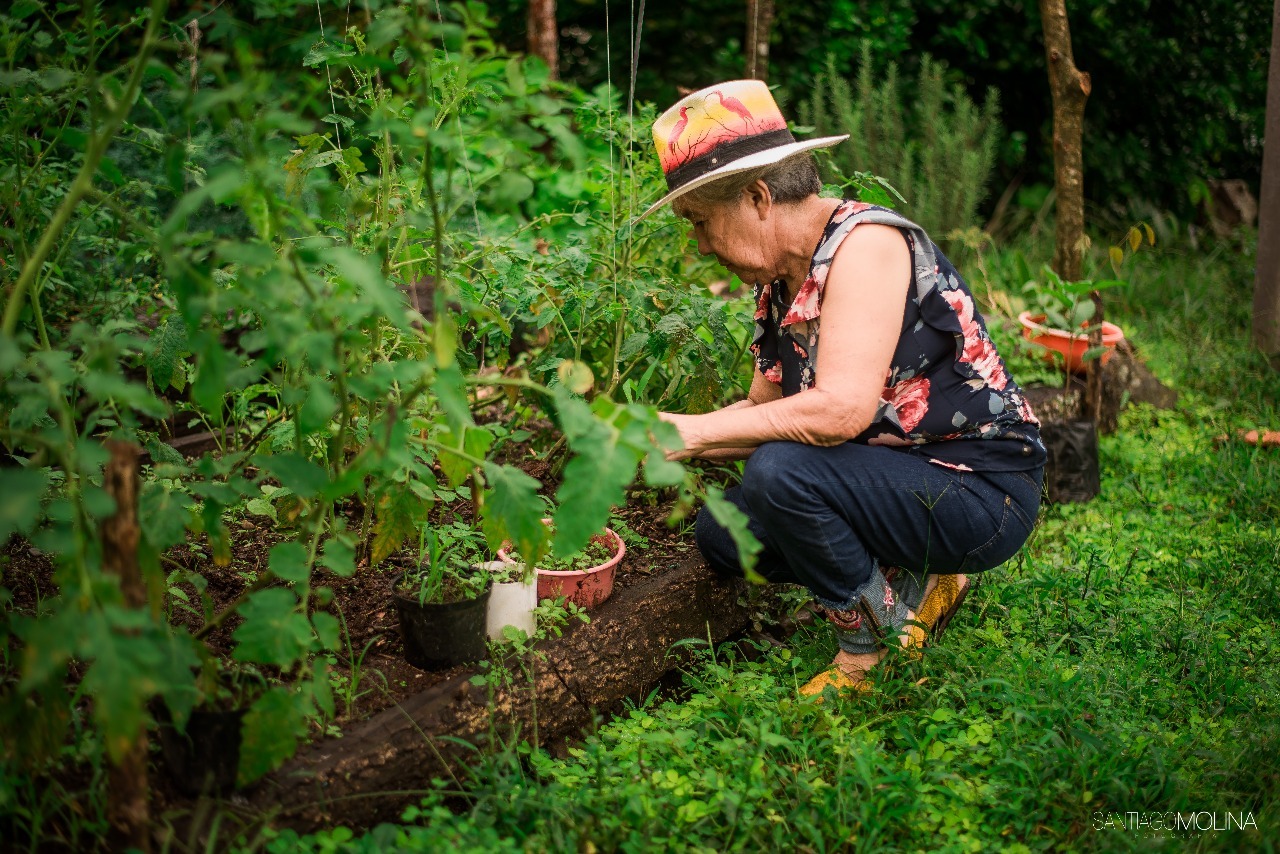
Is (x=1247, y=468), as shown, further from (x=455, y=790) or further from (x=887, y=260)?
(x=455, y=790)

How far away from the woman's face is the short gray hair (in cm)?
2

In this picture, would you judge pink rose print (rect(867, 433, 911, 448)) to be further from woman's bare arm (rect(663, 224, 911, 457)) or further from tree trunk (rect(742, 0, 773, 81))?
tree trunk (rect(742, 0, 773, 81))

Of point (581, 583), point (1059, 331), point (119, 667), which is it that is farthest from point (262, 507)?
point (1059, 331)

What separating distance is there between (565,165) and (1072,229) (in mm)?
2320

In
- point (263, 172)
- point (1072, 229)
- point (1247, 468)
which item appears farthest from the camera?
point (1072, 229)

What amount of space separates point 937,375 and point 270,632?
155cm

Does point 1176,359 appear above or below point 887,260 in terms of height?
below

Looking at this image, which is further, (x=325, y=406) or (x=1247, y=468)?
(x=1247, y=468)

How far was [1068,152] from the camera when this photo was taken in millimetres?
3871

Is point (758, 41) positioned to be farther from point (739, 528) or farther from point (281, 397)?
point (739, 528)

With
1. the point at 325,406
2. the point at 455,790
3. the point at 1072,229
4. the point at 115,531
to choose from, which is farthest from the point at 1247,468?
the point at 115,531

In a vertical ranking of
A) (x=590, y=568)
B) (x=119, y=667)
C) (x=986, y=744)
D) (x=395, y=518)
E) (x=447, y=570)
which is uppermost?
(x=119, y=667)

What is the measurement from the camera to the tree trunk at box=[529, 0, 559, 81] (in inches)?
206

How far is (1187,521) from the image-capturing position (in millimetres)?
3422
